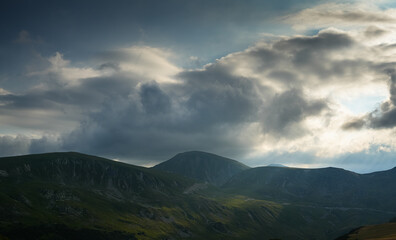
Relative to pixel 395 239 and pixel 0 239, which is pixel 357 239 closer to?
pixel 395 239

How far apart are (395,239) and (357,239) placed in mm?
26892

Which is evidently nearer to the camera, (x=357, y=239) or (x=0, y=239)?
(x=357, y=239)

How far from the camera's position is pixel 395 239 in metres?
103

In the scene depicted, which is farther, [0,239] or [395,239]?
[0,239]

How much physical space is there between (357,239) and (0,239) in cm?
17164

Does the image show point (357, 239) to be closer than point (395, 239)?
No

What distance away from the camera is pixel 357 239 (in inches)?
5030

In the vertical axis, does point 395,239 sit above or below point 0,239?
above

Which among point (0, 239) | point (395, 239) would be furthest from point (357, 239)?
point (0, 239)

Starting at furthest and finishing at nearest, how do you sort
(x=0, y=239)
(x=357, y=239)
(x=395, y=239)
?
1. (x=0, y=239)
2. (x=357, y=239)
3. (x=395, y=239)

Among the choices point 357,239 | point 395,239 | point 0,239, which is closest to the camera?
point 395,239

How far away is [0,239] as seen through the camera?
162625 mm
